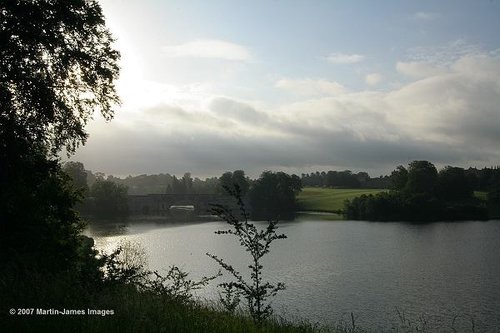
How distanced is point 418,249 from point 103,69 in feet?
214

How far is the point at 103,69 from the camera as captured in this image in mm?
16109

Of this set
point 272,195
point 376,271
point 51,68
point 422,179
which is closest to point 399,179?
point 422,179

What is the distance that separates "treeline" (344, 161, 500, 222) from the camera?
13688 cm

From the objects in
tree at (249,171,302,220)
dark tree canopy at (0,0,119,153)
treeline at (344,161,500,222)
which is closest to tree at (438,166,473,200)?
treeline at (344,161,500,222)


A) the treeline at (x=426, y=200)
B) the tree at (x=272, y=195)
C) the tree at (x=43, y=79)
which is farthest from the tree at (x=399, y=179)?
the tree at (x=43, y=79)

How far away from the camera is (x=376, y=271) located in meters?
52.4

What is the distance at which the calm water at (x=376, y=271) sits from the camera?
34.7 m

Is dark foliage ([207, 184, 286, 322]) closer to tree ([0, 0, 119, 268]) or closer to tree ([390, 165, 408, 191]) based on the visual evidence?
tree ([0, 0, 119, 268])

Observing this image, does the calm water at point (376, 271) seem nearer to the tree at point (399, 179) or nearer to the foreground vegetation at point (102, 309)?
the foreground vegetation at point (102, 309)

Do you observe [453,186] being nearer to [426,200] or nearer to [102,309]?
[426,200]

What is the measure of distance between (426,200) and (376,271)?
309ft

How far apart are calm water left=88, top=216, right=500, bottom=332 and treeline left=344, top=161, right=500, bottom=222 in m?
37.9

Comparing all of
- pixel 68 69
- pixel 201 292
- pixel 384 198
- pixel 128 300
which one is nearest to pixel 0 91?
pixel 68 69

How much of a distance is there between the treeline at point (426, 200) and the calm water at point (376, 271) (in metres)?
37.9
